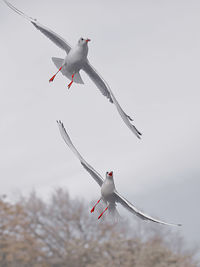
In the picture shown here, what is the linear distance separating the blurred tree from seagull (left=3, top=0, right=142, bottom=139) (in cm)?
1251

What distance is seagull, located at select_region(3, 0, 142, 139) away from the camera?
283 cm

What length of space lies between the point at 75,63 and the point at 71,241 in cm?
2305

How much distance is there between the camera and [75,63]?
283cm

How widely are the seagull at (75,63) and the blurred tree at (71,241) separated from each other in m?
12.5

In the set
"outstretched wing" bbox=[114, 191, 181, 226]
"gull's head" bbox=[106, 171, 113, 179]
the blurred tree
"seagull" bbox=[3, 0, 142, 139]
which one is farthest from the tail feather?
the blurred tree

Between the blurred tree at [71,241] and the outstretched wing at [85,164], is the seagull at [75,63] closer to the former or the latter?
the outstretched wing at [85,164]

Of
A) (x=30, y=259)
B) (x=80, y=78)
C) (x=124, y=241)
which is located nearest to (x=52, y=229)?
(x=30, y=259)

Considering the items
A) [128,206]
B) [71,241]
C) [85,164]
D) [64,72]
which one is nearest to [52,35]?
[64,72]

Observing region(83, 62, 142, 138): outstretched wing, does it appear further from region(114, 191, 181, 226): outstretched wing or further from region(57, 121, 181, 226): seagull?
region(114, 191, 181, 226): outstretched wing

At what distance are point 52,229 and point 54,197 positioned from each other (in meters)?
3.06

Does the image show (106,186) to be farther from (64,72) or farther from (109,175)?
(64,72)

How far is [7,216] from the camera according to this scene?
23844 mm

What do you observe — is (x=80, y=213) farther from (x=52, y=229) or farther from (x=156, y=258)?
(x=156, y=258)

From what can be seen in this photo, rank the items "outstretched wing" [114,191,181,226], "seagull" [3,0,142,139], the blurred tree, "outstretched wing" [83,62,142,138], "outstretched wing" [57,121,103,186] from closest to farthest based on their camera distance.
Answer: "outstretched wing" [114,191,181,226] → "outstretched wing" [57,121,103,186] → "seagull" [3,0,142,139] → "outstretched wing" [83,62,142,138] → the blurred tree
